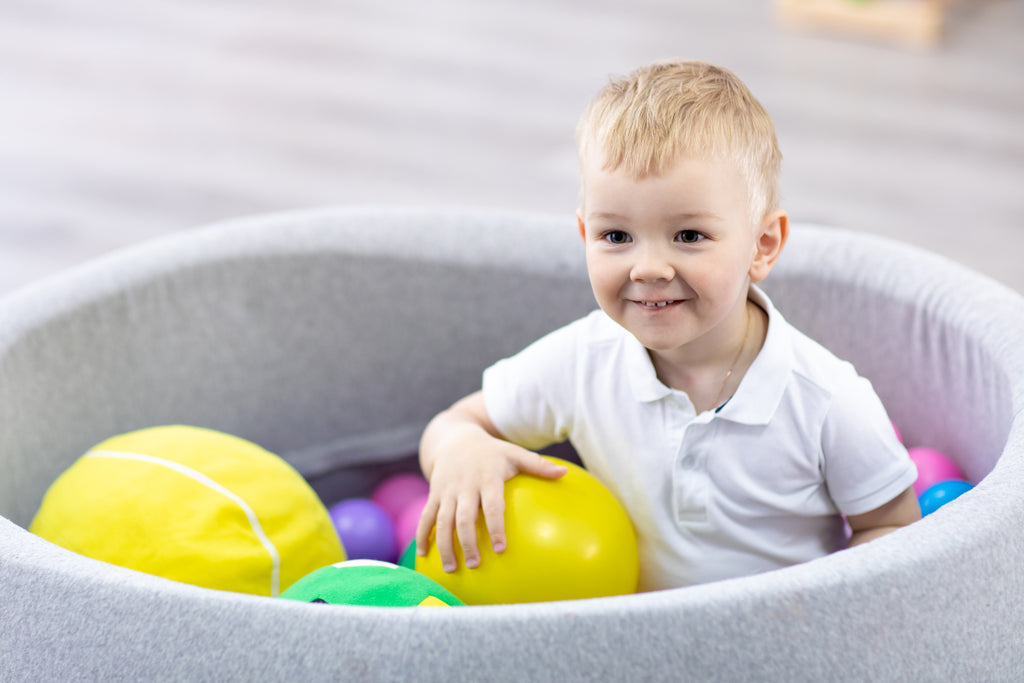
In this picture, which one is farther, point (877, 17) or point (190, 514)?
point (877, 17)

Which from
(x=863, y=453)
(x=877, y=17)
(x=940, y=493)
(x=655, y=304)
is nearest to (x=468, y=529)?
(x=655, y=304)

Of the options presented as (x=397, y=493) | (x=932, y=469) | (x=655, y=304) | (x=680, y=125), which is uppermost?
(x=680, y=125)

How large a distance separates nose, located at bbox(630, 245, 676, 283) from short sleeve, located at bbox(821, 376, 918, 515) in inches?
8.9

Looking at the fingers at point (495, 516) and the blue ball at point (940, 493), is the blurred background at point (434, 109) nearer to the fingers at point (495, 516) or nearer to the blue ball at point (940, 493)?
the blue ball at point (940, 493)

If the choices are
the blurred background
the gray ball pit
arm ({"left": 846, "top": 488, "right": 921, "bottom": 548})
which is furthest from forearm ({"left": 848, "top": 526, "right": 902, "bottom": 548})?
the blurred background

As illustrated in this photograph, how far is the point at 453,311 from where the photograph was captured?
4.65ft

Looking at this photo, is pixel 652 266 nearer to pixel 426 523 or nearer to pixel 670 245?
pixel 670 245

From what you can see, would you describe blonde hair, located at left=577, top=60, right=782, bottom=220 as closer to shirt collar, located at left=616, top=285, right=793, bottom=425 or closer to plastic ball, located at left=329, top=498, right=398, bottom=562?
shirt collar, located at left=616, top=285, right=793, bottom=425

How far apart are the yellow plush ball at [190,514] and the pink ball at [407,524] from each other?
221mm

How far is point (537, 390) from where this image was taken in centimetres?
114

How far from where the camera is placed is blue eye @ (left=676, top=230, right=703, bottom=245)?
92 centimetres

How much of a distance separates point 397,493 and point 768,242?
66 centimetres

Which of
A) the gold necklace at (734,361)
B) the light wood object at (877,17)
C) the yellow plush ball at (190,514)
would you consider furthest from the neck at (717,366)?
the light wood object at (877,17)

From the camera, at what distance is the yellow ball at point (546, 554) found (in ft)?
3.23
